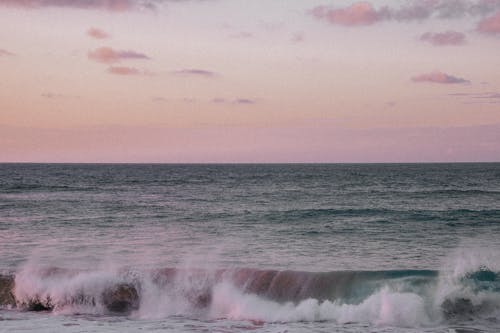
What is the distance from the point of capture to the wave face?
15.2 m

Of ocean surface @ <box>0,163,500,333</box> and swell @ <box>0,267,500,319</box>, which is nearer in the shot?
ocean surface @ <box>0,163,500,333</box>

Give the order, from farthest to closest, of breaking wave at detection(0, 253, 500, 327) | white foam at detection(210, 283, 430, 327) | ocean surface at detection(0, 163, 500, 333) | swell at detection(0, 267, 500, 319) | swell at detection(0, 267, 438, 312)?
1. swell at detection(0, 267, 438, 312)
2. swell at detection(0, 267, 500, 319)
3. breaking wave at detection(0, 253, 500, 327)
4. ocean surface at detection(0, 163, 500, 333)
5. white foam at detection(210, 283, 430, 327)

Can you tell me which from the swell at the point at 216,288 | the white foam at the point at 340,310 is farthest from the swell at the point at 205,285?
the white foam at the point at 340,310

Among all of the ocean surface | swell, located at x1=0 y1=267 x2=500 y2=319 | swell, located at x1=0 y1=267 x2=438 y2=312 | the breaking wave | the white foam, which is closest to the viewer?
the white foam

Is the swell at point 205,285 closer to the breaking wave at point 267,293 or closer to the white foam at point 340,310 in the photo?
the breaking wave at point 267,293

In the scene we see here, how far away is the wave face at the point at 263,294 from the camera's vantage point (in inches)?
600

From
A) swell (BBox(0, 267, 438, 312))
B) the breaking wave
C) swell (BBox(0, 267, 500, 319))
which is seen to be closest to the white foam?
the breaking wave

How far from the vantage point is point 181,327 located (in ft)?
46.5

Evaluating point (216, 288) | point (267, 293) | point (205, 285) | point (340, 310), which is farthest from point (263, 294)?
point (340, 310)

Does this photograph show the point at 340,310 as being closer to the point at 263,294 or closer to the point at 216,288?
the point at 263,294

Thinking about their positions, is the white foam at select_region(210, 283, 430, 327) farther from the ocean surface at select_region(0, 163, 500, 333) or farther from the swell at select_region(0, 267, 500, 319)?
the swell at select_region(0, 267, 500, 319)

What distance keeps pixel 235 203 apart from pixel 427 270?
2898cm

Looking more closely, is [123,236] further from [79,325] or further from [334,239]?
[79,325]

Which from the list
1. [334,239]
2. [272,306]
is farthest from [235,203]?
[272,306]
